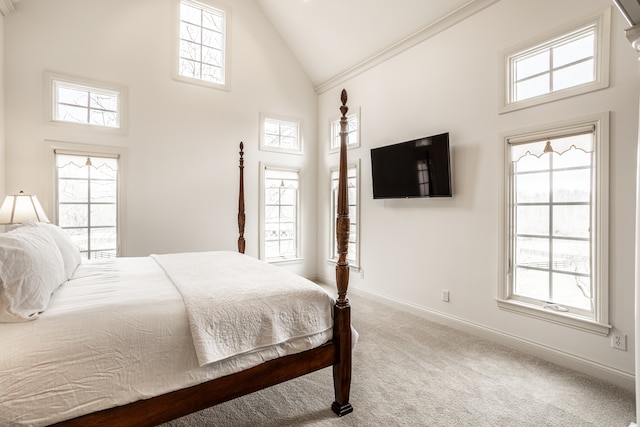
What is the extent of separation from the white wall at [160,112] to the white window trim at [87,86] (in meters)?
0.06

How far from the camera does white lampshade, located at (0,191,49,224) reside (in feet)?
9.50

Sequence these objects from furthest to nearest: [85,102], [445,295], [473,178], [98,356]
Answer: [85,102]
[445,295]
[473,178]
[98,356]

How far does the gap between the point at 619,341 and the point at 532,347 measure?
63 centimetres

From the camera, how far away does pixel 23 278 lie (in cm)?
144

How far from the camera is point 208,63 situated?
4719 mm

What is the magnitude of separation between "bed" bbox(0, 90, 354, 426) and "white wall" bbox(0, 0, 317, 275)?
197cm

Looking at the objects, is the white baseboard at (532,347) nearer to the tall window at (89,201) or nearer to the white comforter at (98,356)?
the white comforter at (98,356)

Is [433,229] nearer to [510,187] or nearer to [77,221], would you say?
[510,187]

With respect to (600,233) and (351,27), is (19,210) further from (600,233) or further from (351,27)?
(600,233)

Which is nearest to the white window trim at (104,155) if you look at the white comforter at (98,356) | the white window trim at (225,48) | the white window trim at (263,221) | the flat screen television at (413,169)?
the white window trim at (225,48)

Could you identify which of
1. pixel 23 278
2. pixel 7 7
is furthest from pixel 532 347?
pixel 7 7

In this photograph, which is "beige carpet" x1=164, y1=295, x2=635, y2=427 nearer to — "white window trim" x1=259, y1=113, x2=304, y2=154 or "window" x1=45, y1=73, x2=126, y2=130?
"white window trim" x1=259, y1=113, x2=304, y2=154

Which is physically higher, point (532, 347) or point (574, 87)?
→ point (574, 87)

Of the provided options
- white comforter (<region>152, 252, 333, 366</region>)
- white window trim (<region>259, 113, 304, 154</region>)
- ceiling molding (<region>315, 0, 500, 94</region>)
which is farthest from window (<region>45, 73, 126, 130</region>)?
ceiling molding (<region>315, 0, 500, 94</region>)
